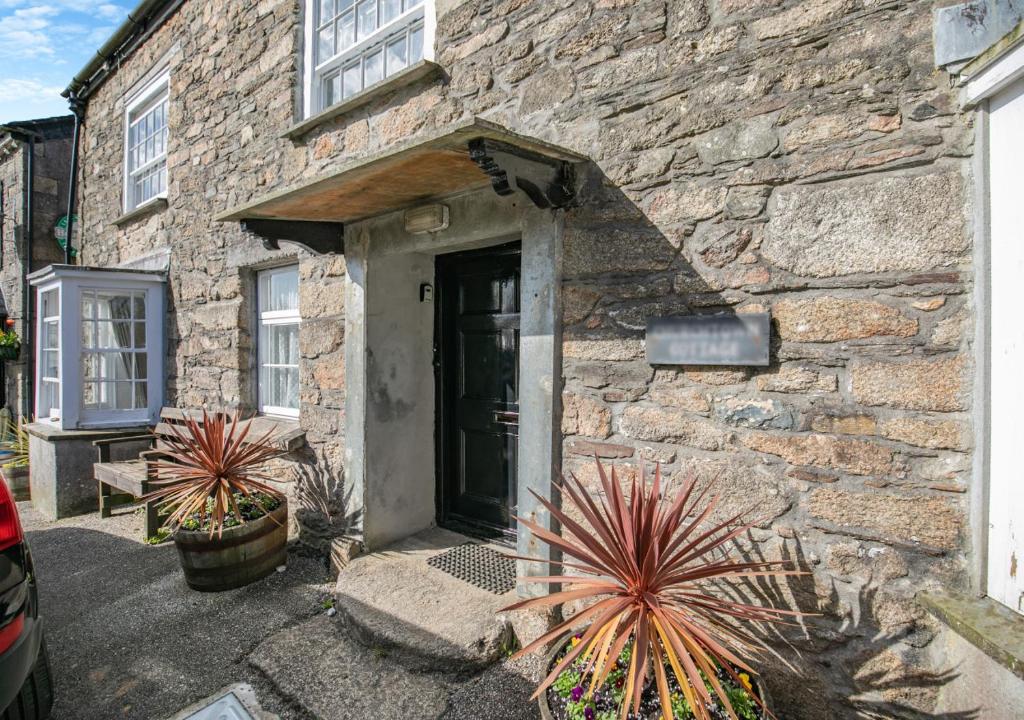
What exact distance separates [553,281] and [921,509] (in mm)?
1814

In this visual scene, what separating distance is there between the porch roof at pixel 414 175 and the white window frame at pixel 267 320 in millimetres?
1284

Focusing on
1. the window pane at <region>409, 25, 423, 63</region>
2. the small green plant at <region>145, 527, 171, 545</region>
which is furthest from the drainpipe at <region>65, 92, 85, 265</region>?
the window pane at <region>409, 25, 423, 63</region>

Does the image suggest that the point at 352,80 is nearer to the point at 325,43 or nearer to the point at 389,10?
the point at 325,43

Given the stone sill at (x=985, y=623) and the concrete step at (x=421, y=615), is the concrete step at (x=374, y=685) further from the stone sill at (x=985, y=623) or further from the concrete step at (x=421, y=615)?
the stone sill at (x=985, y=623)

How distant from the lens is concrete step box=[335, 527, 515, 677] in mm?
2770

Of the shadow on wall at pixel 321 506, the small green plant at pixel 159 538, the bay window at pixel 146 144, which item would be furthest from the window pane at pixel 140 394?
the shadow on wall at pixel 321 506

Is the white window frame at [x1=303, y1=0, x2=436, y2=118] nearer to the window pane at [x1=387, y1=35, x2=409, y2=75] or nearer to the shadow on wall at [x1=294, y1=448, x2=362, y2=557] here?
the window pane at [x1=387, y1=35, x2=409, y2=75]

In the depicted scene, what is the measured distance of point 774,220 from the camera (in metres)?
2.33

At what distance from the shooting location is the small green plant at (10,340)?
914cm

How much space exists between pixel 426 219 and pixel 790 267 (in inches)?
82.8

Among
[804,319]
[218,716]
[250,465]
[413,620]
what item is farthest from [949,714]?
[250,465]

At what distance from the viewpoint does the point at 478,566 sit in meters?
3.57

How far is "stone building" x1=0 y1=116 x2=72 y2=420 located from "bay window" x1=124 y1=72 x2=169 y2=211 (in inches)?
141

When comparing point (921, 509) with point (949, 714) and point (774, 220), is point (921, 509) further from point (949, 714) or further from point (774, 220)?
point (774, 220)
